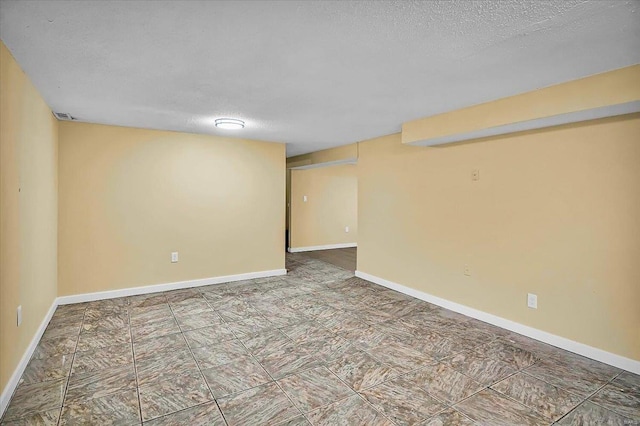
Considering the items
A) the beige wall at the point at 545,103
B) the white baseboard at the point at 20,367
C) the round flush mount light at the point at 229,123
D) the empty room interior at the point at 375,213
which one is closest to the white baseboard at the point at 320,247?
the empty room interior at the point at 375,213

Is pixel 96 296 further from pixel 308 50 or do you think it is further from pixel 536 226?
pixel 536 226

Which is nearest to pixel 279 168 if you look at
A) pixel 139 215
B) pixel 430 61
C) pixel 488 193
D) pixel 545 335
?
pixel 139 215

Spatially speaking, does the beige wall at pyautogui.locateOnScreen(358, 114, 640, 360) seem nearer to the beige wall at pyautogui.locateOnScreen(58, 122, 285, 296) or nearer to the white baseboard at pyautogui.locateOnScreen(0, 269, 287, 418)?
the beige wall at pyautogui.locateOnScreen(58, 122, 285, 296)

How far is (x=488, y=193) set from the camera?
3.41m

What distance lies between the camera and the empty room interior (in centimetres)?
187

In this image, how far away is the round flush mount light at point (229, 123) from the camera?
373 cm

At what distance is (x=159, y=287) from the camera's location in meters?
4.43

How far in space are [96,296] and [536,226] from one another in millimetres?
4862

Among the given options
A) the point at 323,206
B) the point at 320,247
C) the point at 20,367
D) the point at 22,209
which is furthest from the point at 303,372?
the point at 323,206

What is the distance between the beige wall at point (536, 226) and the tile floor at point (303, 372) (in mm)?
341

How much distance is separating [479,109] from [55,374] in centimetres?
403

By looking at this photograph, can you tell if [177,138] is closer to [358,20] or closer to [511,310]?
[358,20]

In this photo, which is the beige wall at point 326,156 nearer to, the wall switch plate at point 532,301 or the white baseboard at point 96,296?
the white baseboard at point 96,296

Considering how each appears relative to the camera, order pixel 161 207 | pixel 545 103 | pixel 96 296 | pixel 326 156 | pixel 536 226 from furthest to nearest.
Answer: pixel 326 156 < pixel 161 207 < pixel 96 296 < pixel 536 226 < pixel 545 103
